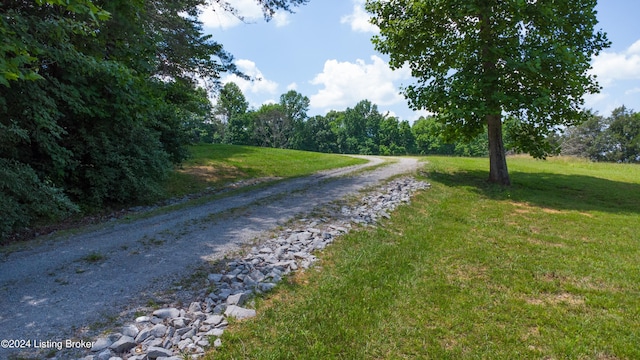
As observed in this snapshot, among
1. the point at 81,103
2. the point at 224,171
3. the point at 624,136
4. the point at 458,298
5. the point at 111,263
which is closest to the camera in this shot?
the point at 458,298

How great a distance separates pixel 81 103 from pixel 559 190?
1987 cm

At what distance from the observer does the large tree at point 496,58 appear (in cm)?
1345

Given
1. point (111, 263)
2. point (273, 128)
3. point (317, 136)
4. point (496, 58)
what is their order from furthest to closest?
point (317, 136), point (273, 128), point (496, 58), point (111, 263)

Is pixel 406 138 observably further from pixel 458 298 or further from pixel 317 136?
pixel 458 298

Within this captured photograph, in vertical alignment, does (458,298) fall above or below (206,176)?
below

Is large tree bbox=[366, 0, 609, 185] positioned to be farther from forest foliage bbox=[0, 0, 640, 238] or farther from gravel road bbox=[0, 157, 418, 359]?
gravel road bbox=[0, 157, 418, 359]

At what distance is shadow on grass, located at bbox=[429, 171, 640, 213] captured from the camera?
43.0 feet

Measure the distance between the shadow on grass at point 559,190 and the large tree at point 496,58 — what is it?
60.4 inches

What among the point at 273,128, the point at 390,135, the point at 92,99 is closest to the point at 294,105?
the point at 273,128

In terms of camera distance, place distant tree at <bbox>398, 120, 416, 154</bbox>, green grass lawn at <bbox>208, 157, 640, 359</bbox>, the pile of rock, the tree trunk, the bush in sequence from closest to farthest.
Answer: the pile of rock → green grass lawn at <bbox>208, 157, 640, 359</bbox> → the bush → the tree trunk → distant tree at <bbox>398, 120, 416, 154</bbox>

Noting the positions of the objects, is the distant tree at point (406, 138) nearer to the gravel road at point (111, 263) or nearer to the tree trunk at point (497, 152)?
the tree trunk at point (497, 152)

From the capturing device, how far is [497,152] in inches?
647

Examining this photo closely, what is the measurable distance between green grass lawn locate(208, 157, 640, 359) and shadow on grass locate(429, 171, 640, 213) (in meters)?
3.91

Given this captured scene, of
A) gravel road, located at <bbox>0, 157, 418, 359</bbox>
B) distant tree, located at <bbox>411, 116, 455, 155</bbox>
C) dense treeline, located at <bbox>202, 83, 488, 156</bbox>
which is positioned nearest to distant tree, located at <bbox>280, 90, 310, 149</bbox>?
dense treeline, located at <bbox>202, 83, 488, 156</bbox>
